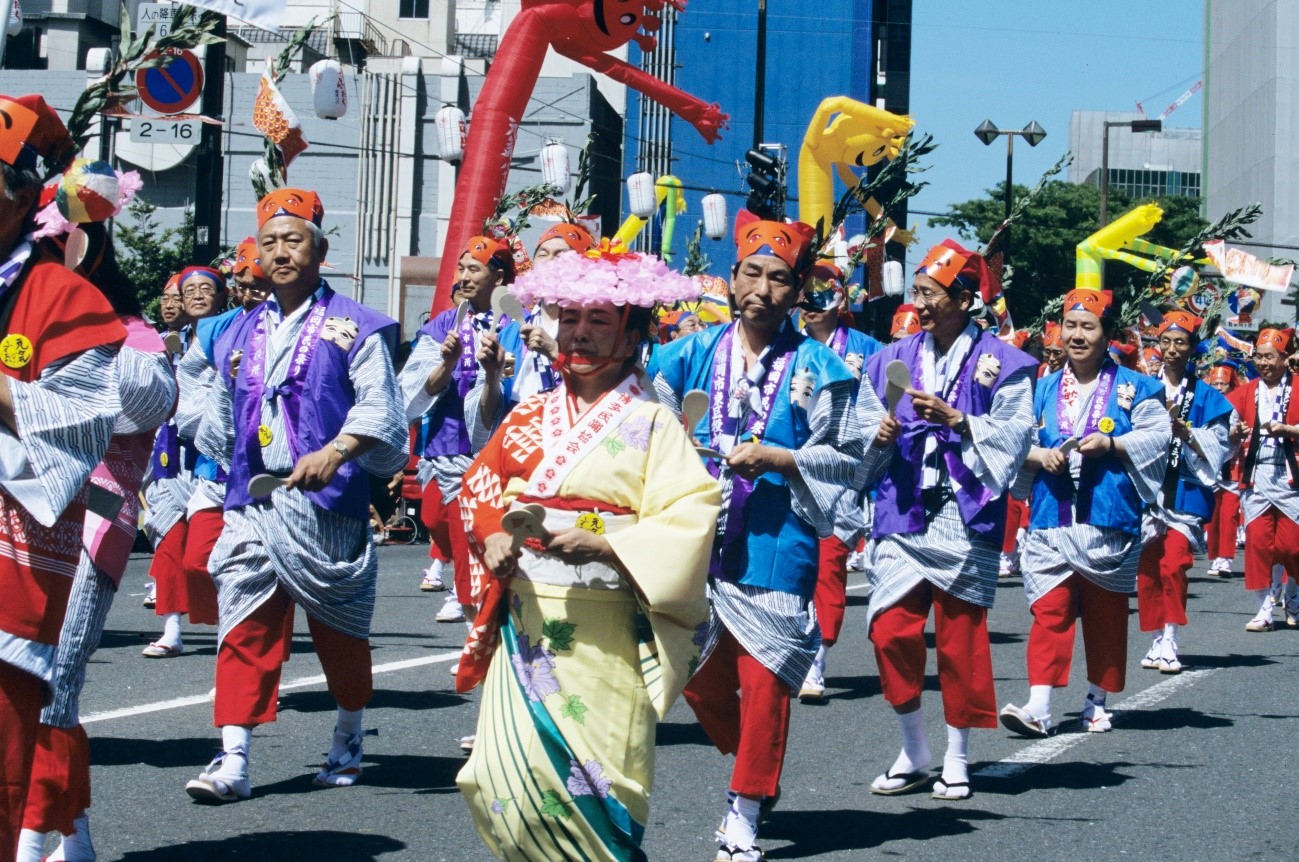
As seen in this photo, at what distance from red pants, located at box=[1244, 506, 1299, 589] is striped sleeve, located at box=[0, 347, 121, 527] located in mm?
10637

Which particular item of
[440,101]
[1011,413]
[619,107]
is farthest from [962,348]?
[619,107]

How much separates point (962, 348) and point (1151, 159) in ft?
359

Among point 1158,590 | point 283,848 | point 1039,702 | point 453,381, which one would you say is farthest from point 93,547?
point 1158,590

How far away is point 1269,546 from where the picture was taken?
12797 mm

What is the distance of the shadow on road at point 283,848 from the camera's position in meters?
5.27

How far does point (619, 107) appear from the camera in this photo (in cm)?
4569

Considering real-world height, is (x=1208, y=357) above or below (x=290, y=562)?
above

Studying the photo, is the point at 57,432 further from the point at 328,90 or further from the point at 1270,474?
the point at 328,90

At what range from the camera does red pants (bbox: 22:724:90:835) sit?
4438mm

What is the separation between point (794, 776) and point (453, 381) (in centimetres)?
342

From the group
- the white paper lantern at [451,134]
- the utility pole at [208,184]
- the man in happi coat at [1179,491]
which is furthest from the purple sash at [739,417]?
the white paper lantern at [451,134]

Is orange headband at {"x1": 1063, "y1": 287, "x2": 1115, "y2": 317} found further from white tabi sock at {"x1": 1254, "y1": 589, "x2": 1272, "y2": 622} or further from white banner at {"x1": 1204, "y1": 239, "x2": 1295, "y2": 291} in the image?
white banner at {"x1": 1204, "y1": 239, "x2": 1295, "y2": 291}

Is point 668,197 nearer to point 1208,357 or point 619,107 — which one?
point 1208,357

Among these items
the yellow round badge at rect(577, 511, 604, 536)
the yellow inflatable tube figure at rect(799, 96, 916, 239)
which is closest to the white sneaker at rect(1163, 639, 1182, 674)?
the yellow round badge at rect(577, 511, 604, 536)
